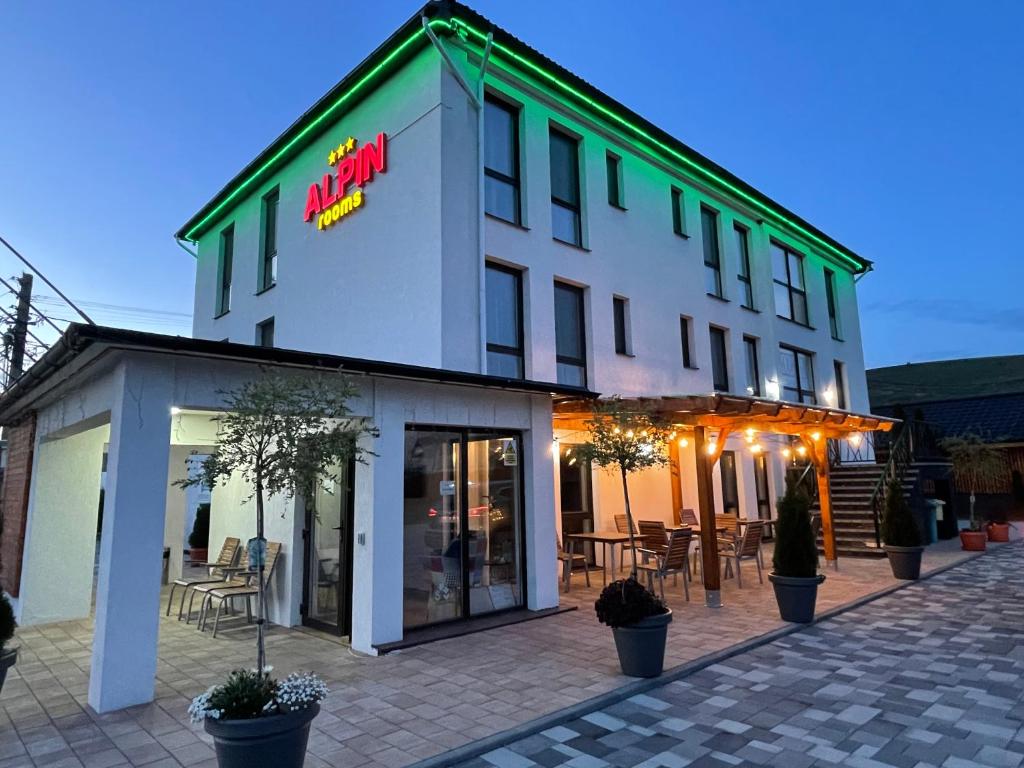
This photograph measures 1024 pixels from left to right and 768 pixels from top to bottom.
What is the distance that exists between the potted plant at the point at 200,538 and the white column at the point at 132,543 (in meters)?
10.0

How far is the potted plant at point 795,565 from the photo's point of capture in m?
7.08

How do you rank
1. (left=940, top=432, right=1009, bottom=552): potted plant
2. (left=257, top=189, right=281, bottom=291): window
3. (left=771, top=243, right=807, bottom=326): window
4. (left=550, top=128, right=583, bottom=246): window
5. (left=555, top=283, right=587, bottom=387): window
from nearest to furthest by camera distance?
(left=555, top=283, right=587, bottom=387): window, (left=550, top=128, right=583, bottom=246): window, (left=257, top=189, right=281, bottom=291): window, (left=940, top=432, right=1009, bottom=552): potted plant, (left=771, top=243, right=807, bottom=326): window

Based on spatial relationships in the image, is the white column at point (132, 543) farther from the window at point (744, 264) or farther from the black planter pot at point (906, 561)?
the window at point (744, 264)

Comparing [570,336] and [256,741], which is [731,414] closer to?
[570,336]

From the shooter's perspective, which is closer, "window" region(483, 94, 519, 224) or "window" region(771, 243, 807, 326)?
"window" region(483, 94, 519, 224)

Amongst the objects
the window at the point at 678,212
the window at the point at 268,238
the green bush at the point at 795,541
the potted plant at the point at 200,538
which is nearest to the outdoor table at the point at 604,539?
the green bush at the point at 795,541

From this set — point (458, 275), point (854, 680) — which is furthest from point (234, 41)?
point (854, 680)

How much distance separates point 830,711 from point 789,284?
14446mm

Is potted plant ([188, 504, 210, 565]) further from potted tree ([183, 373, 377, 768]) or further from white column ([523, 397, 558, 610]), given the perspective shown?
potted tree ([183, 373, 377, 768])

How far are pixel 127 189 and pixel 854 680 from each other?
120 ft

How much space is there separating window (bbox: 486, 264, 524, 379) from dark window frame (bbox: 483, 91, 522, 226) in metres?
0.92

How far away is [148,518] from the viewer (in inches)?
195

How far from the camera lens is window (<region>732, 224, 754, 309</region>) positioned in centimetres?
1502

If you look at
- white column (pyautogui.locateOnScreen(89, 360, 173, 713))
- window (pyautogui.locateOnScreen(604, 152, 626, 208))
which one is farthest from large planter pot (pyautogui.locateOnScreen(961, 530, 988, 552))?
white column (pyautogui.locateOnScreen(89, 360, 173, 713))
